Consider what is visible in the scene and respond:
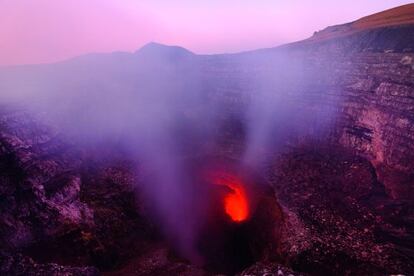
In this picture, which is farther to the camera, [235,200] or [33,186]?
[235,200]

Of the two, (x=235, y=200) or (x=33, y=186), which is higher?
(x=33, y=186)

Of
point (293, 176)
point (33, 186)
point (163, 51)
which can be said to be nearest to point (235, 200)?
point (293, 176)

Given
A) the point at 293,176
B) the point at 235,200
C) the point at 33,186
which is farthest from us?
the point at 235,200

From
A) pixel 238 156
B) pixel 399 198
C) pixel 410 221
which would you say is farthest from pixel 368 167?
pixel 238 156

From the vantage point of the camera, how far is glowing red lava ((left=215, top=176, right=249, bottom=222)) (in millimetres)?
37469

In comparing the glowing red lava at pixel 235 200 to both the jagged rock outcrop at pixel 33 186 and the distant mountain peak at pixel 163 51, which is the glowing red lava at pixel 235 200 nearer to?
the jagged rock outcrop at pixel 33 186

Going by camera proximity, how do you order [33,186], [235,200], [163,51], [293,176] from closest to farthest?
[33,186] → [293,176] → [235,200] → [163,51]

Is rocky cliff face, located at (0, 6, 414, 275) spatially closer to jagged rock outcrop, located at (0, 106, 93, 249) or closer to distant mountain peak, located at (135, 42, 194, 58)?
jagged rock outcrop, located at (0, 106, 93, 249)

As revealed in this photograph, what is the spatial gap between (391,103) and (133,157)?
26282 millimetres

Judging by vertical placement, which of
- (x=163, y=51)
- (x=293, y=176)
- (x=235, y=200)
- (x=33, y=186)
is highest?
(x=163, y=51)

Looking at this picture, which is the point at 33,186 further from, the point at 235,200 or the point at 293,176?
the point at 293,176

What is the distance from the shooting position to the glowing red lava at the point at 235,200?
37469mm

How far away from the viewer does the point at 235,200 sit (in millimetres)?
40125

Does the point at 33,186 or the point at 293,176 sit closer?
the point at 33,186
